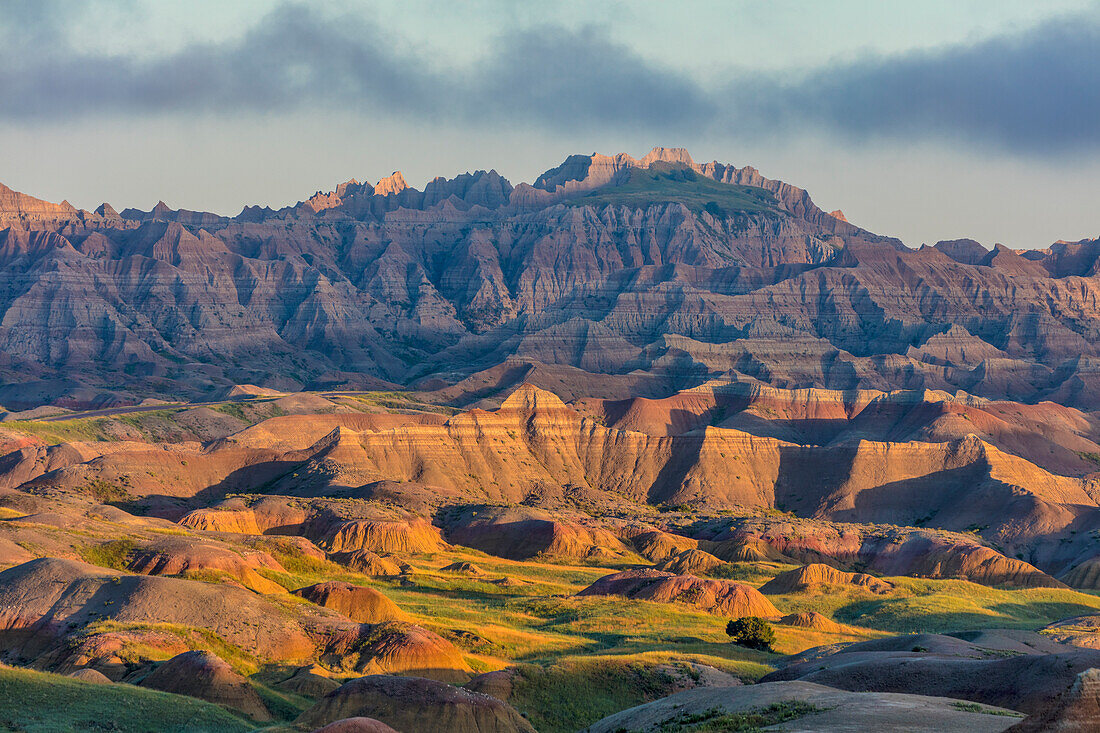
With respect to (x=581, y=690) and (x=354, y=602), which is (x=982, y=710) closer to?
(x=581, y=690)

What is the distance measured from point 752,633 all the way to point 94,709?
4663 cm

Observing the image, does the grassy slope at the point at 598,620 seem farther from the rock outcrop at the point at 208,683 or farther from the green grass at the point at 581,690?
the rock outcrop at the point at 208,683

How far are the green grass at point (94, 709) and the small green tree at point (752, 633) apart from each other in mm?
40194

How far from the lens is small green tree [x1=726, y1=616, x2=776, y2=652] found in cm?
8488

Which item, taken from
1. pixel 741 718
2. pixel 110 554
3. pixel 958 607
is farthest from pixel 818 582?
pixel 741 718

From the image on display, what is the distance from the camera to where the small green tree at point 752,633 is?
8488 centimetres

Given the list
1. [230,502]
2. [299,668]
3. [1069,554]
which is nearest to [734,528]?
[1069,554]

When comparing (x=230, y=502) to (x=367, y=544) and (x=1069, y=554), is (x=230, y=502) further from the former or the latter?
(x=1069, y=554)

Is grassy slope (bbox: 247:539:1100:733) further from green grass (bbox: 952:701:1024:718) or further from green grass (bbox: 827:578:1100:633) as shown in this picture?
green grass (bbox: 952:701:1024:718)

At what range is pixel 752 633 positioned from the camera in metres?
85.4

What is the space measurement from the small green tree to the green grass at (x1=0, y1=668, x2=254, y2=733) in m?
40.2

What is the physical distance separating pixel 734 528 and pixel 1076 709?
117 meters

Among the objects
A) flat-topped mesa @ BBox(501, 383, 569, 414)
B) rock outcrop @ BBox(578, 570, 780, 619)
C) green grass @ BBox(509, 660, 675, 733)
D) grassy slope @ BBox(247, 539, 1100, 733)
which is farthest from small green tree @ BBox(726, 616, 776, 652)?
flat-topped mesa @ BBox(501, 383, 569, 414)

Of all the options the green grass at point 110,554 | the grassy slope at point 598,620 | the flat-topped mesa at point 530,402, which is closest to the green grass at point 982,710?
the grassy slope at point 598,620
